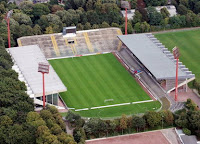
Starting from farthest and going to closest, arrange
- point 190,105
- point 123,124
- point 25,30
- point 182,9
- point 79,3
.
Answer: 1. point 182,9
2. point 79,3
3. point 25,30
4. point 190,105
5. point 123,124

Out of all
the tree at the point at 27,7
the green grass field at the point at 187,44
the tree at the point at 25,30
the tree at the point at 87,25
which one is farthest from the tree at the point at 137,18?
the tree at the point at 25,30

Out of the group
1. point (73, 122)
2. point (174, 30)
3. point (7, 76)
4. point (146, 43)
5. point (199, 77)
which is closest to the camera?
point (73, 122)

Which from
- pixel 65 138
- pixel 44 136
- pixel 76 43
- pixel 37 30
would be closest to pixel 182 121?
pixel 65 138

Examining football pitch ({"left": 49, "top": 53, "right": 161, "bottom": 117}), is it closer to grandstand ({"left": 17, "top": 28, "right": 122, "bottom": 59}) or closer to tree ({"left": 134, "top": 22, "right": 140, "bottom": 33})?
grandstand ({"left": 17, "top": 28, "right": 122, "bottom": 59})

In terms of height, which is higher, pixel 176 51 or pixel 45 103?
pixel 176 51

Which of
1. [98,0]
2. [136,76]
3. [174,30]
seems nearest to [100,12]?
[98,0]

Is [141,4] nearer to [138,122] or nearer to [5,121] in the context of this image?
[138,122]

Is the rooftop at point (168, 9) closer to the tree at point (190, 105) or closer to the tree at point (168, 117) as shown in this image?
the tree at point (190, 105)

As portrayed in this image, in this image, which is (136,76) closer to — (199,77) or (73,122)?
(199,77)
